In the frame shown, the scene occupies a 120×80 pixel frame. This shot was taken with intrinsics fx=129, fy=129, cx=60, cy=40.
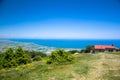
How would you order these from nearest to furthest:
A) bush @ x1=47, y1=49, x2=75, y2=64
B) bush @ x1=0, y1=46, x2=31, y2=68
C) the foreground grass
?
the foreground grass < bush @ x1=47, y1=49, x2=75, y2=64 < bush @ x1=0, y1=46, x2=31, y2=68

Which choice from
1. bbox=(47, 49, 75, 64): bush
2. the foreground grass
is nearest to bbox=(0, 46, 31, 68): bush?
bbox=(47, 49, 75, 64): bush

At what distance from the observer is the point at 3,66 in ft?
101

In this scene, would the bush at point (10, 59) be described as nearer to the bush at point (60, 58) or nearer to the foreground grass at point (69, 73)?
the bush at point (60, 58)

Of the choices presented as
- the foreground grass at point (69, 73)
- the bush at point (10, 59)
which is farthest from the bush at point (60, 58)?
the bush at point (10, 59)

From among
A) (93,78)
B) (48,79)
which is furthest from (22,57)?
(93,78)

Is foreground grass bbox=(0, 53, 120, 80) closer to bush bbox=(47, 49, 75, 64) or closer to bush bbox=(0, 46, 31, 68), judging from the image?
bush bbox=(47, 49, 75, 64)

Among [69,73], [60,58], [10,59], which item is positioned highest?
[60,58]

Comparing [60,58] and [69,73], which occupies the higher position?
[60,58]

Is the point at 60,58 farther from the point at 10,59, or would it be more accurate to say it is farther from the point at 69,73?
the point at 10,59

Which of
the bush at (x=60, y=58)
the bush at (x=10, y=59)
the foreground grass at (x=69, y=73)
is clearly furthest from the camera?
the bush at (x=10, y=59)

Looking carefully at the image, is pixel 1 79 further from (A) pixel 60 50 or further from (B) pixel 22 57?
(B) pixel 22 57

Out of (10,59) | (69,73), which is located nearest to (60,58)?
(69,73)

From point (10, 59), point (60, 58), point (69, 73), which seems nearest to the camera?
point (69, 73)

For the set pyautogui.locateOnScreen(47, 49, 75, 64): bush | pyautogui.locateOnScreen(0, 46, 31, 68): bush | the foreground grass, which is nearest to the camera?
the foreground grass
